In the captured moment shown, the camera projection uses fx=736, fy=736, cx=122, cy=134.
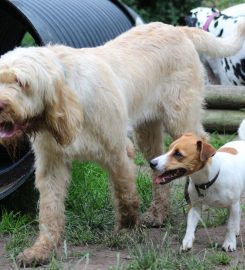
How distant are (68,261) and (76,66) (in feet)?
4.42

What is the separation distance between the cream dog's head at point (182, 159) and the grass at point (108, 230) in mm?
426

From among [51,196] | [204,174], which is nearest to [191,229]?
[204,174]

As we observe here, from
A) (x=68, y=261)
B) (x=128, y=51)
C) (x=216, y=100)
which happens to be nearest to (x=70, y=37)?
(x=128, y=51)

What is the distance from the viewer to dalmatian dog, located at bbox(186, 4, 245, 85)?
952cm

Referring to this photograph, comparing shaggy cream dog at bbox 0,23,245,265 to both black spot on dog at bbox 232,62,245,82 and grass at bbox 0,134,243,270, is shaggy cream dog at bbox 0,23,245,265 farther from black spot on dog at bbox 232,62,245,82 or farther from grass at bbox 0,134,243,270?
black spot on dog at bbox 232,62,245,82

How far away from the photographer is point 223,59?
31.5 feet

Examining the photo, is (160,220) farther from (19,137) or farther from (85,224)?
(19,137)

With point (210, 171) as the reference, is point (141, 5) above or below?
below

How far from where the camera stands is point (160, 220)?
6188 millimetres

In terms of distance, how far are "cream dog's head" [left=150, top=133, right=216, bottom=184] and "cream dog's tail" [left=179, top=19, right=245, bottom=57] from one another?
4.61 ft

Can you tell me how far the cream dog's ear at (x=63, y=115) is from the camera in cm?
476

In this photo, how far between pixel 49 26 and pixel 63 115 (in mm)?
1485

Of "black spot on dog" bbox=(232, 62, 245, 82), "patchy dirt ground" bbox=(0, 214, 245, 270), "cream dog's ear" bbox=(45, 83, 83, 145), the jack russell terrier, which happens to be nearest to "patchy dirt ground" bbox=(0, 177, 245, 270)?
"patchy dirt ground" bbox=(0, 214, 245, 270)

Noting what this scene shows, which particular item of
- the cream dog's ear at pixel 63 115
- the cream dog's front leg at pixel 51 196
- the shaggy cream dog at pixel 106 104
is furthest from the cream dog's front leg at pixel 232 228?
the cream dog's ear at pixel 63 115
